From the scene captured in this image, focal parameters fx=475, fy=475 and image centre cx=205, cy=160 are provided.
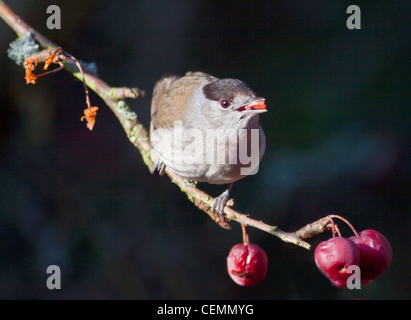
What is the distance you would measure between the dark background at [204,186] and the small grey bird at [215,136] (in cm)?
88

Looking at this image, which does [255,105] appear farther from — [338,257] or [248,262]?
[338,257]

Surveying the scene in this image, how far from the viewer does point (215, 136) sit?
2223 millimetres

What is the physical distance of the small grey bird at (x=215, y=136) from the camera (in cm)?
215

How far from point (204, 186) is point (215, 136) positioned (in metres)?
1.05

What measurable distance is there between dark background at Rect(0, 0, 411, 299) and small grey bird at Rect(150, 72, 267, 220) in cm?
88

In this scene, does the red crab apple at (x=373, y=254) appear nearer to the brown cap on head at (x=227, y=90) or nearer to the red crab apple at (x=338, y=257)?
the red crab apple at (x=338, y=257)

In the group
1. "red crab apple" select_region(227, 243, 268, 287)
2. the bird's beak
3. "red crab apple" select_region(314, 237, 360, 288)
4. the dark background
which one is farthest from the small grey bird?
the dark background

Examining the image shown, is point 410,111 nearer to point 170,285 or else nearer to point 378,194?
point 378,194

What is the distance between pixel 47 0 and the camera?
315 centimetres

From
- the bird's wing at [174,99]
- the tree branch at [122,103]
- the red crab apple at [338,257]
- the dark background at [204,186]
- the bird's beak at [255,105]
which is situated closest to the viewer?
the red crab apple at [338,257]

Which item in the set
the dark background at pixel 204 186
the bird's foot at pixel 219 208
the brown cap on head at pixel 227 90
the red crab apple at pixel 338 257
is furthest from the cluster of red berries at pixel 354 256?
the dark background at pixel 204 186

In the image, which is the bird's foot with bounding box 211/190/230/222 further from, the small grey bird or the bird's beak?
the bird's beak

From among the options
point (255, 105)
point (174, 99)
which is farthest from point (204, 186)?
point (255, 105)

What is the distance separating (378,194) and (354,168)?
0.27 m
